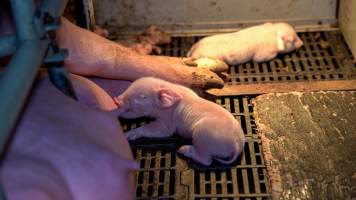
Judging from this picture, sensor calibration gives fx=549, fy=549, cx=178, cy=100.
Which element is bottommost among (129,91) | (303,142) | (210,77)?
(303,142)

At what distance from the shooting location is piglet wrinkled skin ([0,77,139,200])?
1.14m

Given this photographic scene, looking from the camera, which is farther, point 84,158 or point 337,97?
point 337,97

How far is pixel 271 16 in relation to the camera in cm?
265

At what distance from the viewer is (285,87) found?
2201 mm

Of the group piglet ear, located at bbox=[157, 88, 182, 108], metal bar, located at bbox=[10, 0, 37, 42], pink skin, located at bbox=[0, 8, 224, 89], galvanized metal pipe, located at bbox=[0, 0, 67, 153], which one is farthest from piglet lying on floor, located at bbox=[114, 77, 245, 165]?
metal bar, located at bbox=[10, 0, 37, 42]

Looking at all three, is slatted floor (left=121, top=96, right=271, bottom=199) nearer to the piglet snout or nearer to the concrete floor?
the concrete floor

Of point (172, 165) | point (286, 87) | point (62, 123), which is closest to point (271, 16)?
point (286, 87)

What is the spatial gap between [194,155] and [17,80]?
86cm

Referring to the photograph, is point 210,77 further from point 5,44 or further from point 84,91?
point 5,44

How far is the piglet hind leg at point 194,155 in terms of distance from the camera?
5.95 feet

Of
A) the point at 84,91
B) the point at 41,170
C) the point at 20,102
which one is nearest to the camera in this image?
the point at 20,102

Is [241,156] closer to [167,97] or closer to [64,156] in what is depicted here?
[167,97]

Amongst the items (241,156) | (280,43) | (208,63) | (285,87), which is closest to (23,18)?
(241,156)

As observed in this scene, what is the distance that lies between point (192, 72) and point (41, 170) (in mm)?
1057
